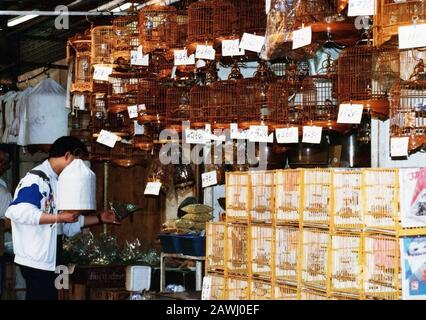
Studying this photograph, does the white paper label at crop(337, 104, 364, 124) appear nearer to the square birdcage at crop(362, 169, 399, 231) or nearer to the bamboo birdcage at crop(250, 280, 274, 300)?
the square birdcage at crop(362, 169, 399, 231)

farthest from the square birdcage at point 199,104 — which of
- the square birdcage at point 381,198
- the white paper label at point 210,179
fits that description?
the square birdcage at point 381,198

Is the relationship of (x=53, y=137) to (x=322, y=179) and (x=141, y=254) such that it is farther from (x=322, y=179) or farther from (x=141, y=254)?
(x=322, y=179)

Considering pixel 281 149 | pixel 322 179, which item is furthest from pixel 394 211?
pixel 281 149

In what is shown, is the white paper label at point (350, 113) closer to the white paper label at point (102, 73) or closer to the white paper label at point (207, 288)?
the white paper label at point (207, 288)

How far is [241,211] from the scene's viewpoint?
21.9 feet

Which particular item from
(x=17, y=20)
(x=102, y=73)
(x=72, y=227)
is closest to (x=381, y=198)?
(x=72, y=227)

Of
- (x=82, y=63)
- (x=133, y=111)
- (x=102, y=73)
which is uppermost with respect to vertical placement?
(x=82, y=63)

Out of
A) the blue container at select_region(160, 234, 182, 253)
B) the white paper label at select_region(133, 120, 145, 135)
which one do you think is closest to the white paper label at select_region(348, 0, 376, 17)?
the blue container at select_region(160, 234, 182, 253)

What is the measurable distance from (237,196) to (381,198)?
1.57 metres

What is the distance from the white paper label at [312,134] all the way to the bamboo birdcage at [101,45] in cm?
285

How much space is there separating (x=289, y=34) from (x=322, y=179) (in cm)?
104

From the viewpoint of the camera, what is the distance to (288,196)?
19.9 feet

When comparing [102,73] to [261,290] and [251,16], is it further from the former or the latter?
[261,290]

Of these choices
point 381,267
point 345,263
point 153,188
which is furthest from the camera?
point 153,188
